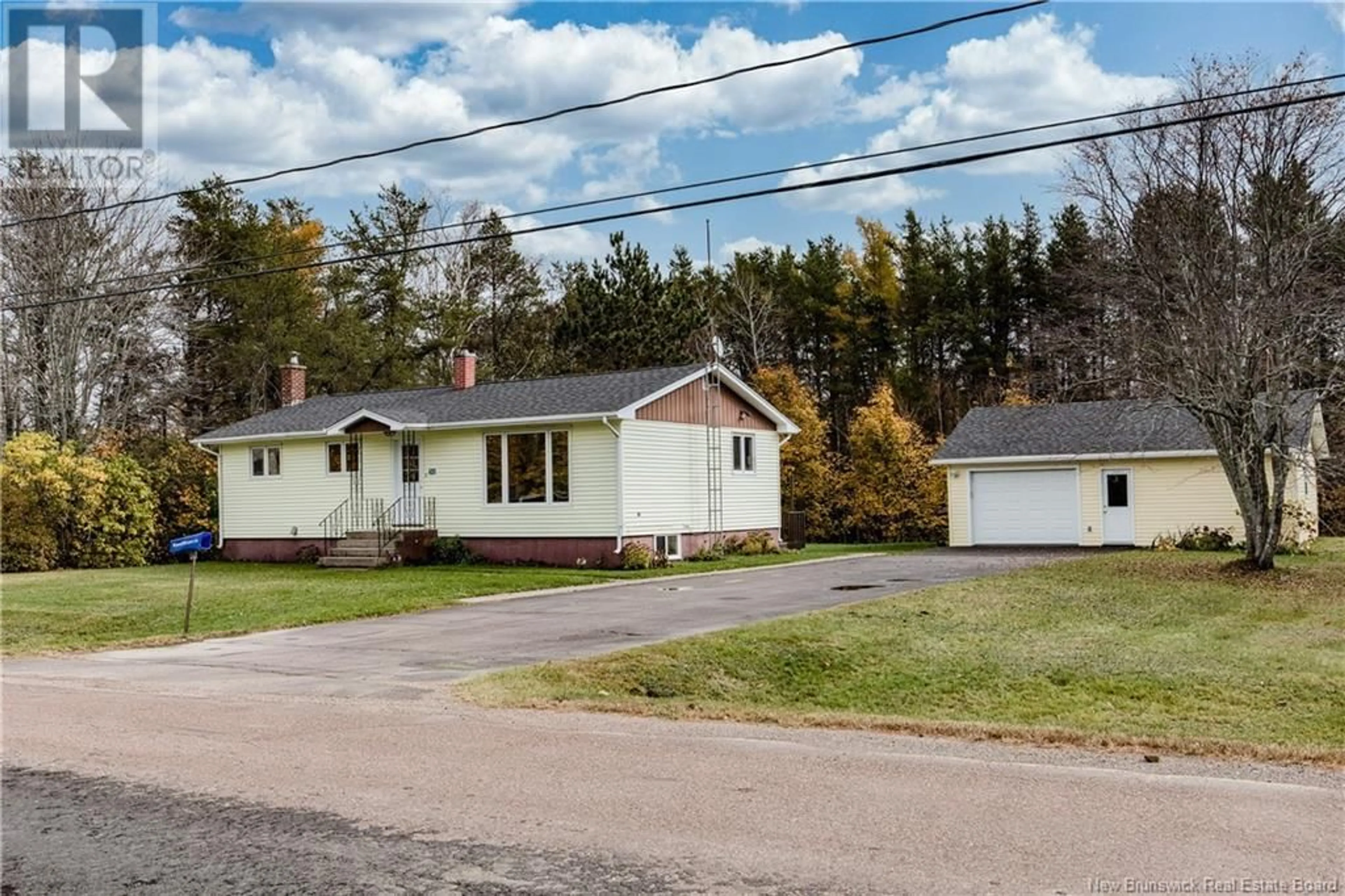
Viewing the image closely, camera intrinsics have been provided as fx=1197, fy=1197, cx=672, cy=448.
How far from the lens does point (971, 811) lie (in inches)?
241

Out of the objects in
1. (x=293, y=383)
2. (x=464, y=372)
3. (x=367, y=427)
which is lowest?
(x=367, y=427)

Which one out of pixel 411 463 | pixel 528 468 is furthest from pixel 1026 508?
pixel 411 463

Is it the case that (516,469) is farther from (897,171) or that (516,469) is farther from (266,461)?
(897,171)

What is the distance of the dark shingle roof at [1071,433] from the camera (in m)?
29.2

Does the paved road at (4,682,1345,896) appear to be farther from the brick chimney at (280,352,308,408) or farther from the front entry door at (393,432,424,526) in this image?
the brick chimney at (280,352,308,408)

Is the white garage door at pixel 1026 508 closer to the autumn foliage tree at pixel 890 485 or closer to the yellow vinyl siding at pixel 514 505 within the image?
the autumn foliage tree at pixel 890 485

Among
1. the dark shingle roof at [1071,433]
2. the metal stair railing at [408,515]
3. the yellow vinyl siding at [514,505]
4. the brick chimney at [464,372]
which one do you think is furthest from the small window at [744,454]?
the metal stair railing at [408,515]

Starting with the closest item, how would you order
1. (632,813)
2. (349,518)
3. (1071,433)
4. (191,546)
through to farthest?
1. (632,813)
2. (191,546)
3. (349,518)
4. (1071,433)

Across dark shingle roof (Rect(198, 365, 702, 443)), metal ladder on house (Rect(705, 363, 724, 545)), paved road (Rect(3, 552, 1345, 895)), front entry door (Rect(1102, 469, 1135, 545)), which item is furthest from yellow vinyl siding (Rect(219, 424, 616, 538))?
paved road (Rect(3, 552, 1345, 895))

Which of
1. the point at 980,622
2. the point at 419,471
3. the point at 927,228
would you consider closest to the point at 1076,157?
the point at 980,622

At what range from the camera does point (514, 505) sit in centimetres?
2620

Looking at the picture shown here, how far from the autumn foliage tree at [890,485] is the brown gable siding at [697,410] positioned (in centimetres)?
542

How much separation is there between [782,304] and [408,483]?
2590 centimetres

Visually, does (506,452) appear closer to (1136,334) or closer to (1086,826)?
(1136,334)
